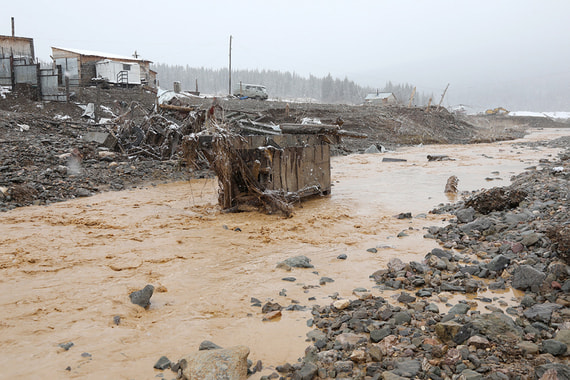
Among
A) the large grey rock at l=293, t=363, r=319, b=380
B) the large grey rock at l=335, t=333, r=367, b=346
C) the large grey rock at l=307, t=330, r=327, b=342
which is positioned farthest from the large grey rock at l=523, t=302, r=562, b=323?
the large grey rock at l=293, t=363, r=319, b=380

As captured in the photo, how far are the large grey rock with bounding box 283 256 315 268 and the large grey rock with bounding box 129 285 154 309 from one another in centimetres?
191

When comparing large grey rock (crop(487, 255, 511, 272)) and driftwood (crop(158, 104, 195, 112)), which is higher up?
driftwood (crop(158, 104, 195, 112))

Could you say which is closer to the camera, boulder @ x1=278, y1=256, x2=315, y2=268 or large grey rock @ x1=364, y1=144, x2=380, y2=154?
boulder @ x1=278, y1=256, x2=315, y2=268

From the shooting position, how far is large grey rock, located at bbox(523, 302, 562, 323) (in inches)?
141

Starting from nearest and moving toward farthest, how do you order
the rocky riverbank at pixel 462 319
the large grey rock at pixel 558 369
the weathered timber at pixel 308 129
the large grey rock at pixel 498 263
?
the large grey rock at pixel 558 369 < the rocky riverbank at pixel 462 319 < the large grey rock at pixel 498 263 < the weathered timber at pixel 308 129

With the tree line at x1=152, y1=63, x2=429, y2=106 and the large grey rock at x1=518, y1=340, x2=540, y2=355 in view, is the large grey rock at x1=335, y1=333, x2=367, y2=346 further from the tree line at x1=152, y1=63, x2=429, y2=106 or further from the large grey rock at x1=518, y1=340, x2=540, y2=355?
the tree line at x1=152, y1=63, x2=429, y2=106

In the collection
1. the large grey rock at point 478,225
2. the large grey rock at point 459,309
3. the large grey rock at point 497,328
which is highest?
the large grey rock at point 478,225

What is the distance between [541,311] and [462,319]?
0.80m

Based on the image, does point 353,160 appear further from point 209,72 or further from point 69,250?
point 209,72

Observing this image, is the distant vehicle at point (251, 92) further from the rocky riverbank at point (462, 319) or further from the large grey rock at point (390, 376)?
the large grey rock at point (390, 376)

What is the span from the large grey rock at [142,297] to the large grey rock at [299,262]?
6.28 ft

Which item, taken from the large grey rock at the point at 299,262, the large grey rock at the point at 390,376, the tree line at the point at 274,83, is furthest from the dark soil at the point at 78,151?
the tree line at the point at 274,83

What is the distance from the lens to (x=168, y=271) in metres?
5.49

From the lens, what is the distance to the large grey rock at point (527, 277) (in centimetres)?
429
